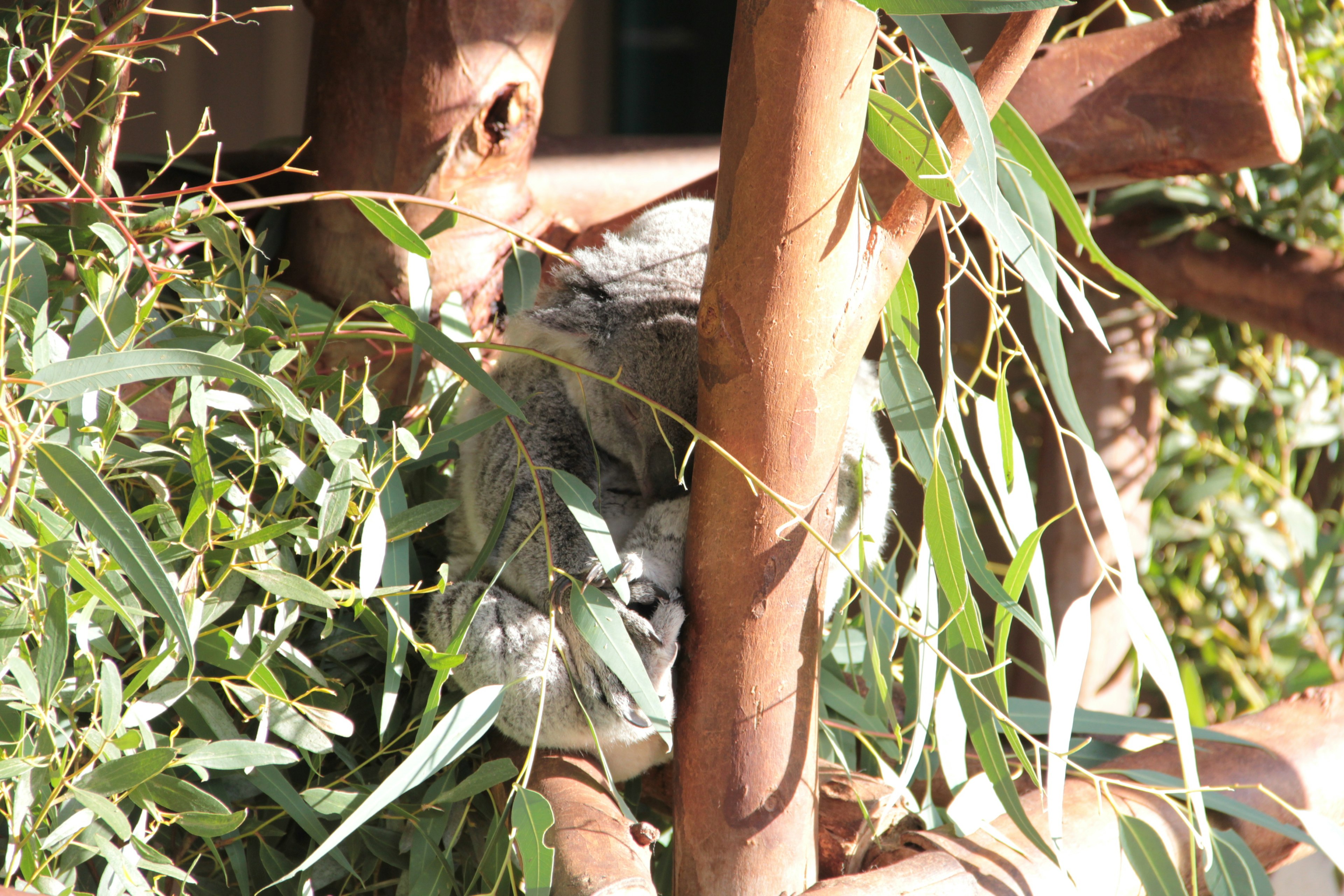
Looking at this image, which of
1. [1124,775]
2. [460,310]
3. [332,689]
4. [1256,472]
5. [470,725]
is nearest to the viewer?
[470,725]

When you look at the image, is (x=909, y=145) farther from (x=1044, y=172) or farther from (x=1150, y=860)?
(x=1150, y=860)

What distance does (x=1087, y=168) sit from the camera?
Answer: 4.48 ft

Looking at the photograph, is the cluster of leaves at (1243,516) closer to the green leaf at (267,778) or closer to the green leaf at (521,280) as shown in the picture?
the green leaf at (521,280)

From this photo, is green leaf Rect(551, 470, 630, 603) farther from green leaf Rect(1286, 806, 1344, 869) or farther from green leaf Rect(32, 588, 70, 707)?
green leaf Rect(1286, 806, 1344, 869)

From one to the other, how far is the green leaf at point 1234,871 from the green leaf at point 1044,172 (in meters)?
0.55

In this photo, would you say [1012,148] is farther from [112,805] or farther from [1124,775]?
[112,805]

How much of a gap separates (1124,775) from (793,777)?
467mm

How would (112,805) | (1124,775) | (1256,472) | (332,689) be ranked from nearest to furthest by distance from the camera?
(112,805) → (332,689) → (1124,775) → (1256,472)

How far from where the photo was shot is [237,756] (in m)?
0.81

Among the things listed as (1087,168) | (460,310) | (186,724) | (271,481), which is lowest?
(186,724)

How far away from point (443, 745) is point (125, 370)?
389 millimetres

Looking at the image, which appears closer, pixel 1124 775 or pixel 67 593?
pixel 67 593

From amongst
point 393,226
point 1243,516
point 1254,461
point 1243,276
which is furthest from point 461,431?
point 1254,461

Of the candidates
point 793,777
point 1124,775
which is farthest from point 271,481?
point 1124,775
